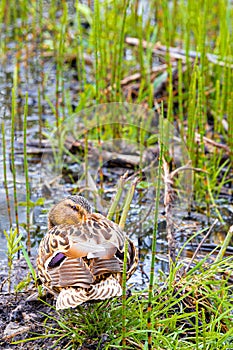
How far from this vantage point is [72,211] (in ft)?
10.8

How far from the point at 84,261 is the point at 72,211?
57cm

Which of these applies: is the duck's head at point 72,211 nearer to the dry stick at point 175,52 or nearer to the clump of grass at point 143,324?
the clump of grass at point 143,324

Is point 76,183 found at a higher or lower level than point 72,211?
lower

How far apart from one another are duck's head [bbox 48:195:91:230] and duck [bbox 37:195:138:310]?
114 millimetres

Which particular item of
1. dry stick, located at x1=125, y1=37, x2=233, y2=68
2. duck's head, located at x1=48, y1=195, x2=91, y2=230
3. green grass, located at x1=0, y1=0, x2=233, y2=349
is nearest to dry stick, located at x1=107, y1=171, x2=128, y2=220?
duck's head, located at x1=48, y1=195, x2=91, y2=230

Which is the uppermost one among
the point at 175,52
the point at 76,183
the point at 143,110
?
the point at 175,52

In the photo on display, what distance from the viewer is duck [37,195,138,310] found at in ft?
8.84

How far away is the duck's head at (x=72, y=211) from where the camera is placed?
3.26 m

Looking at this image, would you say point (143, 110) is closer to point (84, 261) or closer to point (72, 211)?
point (72, 211)

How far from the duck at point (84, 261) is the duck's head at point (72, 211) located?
0.11 m

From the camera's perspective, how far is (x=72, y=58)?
6801mm

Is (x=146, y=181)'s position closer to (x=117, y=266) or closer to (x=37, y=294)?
(x=37, y=294)

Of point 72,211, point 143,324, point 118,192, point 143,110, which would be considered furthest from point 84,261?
point 143,110

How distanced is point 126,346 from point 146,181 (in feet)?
6.28
